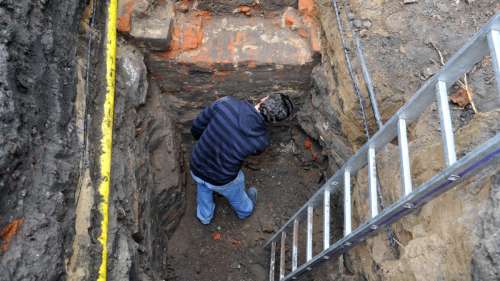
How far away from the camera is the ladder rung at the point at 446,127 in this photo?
5.87 feet

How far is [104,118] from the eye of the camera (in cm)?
275

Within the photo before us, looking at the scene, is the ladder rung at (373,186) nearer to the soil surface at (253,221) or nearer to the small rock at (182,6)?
the soil surface at (253,221)

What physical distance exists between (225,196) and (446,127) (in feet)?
8.30

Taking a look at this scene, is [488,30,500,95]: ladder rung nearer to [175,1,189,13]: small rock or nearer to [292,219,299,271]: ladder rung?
[292,219,299,271]: ladder rung

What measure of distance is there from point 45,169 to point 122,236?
28.0 inches

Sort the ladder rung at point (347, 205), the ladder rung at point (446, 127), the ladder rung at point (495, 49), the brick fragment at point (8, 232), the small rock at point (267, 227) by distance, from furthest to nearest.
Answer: the small rock at point (267, 227)
the ladder rung at point (347, 205)
the brick fragment at point (8, 232)
the ladder rung at point (446, 127)
the ladder rung at point (495, 49)

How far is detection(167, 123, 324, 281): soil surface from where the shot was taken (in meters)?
4.16

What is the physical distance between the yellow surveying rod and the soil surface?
174cm

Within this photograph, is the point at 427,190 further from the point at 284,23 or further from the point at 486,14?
the point at 284,23

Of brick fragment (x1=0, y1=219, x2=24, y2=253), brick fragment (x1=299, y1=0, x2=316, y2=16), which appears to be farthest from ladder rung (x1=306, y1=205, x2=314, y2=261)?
brick fragment (x1=0, y1=219, x2=24, y2=253)

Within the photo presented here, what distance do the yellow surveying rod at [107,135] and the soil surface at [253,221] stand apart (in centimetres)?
174

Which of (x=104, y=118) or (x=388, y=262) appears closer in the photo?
(x=388, y=262)

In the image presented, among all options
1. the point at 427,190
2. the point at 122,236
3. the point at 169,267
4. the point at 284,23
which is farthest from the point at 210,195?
the point at 427,190

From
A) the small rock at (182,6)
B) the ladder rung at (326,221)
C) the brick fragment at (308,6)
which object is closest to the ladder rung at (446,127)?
the ladder rung at (326,221)
